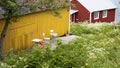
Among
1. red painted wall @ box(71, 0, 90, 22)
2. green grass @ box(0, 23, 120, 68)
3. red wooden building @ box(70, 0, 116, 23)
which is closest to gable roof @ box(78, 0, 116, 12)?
red wooden building @ box(70, 0, 116, 23)

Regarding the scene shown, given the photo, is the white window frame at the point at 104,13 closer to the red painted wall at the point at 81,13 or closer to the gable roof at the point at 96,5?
the gable roof at the point at 96,5

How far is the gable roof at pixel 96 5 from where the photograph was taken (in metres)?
42.0

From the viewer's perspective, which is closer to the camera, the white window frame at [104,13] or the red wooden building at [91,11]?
the red wooden building at [91,11]

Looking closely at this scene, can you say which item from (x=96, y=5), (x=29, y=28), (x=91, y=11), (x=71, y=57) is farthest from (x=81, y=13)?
(x=71, y=57)

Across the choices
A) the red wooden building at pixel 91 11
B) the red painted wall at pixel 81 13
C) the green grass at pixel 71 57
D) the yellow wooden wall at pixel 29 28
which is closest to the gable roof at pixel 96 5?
the red wooden building at pixel 91 11

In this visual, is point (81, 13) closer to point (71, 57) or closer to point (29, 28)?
point (29, 28)

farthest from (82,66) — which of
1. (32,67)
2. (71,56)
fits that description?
(32,67)

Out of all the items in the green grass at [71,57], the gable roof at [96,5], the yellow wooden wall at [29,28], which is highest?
the gable roof at [96,5]

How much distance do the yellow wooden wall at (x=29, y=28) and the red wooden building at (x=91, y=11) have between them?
74.0ft

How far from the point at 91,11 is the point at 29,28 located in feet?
84.6

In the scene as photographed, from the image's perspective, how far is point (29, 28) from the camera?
15984mm

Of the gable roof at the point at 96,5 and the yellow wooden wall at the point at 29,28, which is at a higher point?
the gable roof at the point at 96,5

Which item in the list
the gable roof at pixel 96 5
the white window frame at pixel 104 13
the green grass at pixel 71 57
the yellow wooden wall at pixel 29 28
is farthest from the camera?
the white window frame at pixel 104 13

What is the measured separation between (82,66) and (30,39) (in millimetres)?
6345
